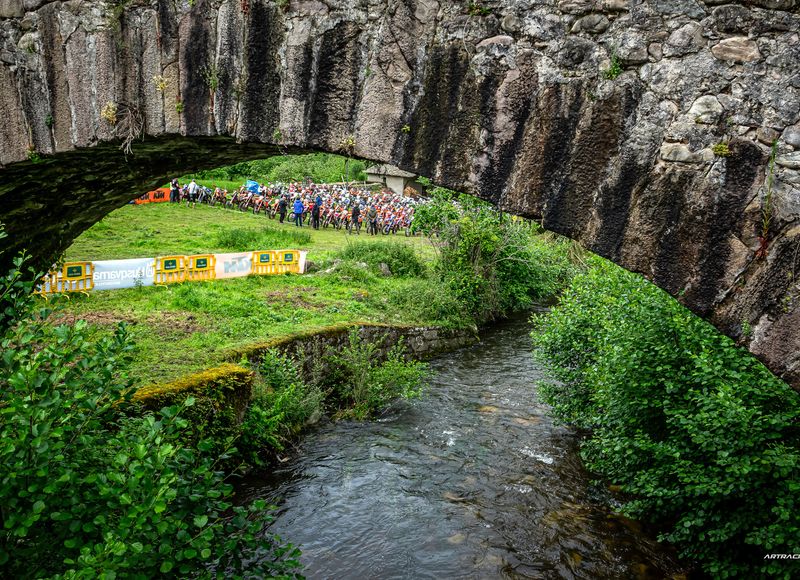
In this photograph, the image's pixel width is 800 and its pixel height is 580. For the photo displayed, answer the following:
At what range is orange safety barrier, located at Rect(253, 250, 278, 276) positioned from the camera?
51.7ft

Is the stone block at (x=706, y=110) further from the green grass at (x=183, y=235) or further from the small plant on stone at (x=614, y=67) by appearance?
the green grass at (x=183, y=235)

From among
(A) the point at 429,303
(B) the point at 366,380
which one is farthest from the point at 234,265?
(B) the point at 366,380

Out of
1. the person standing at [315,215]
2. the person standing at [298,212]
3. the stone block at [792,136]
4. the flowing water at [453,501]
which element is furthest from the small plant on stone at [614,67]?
the person standing at [315,215]

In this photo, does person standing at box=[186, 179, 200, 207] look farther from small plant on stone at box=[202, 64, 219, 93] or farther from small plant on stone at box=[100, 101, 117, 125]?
small plant on stone at box=[202, 64, 219, 93]

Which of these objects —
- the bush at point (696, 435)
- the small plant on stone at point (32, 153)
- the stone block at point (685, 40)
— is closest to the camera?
the stone block at point (685, 40)

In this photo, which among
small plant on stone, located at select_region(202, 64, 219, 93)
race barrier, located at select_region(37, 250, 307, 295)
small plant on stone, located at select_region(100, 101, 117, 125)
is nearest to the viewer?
small plant on stone, located at select_region(202, 64, 219, 93)

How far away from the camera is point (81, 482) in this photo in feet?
11.0

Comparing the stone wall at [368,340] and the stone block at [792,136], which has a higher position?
the stone block at [792,136]

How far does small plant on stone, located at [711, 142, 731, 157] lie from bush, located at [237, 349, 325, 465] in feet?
21.9

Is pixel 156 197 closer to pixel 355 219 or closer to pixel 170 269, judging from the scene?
pixel 355 219

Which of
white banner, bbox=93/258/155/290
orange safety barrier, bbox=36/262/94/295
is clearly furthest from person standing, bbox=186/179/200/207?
orange safety barrier, bbox=36/262/94/295

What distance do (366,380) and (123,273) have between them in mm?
6009

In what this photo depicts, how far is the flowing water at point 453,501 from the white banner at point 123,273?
598 cm

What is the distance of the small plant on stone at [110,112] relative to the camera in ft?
14.4
